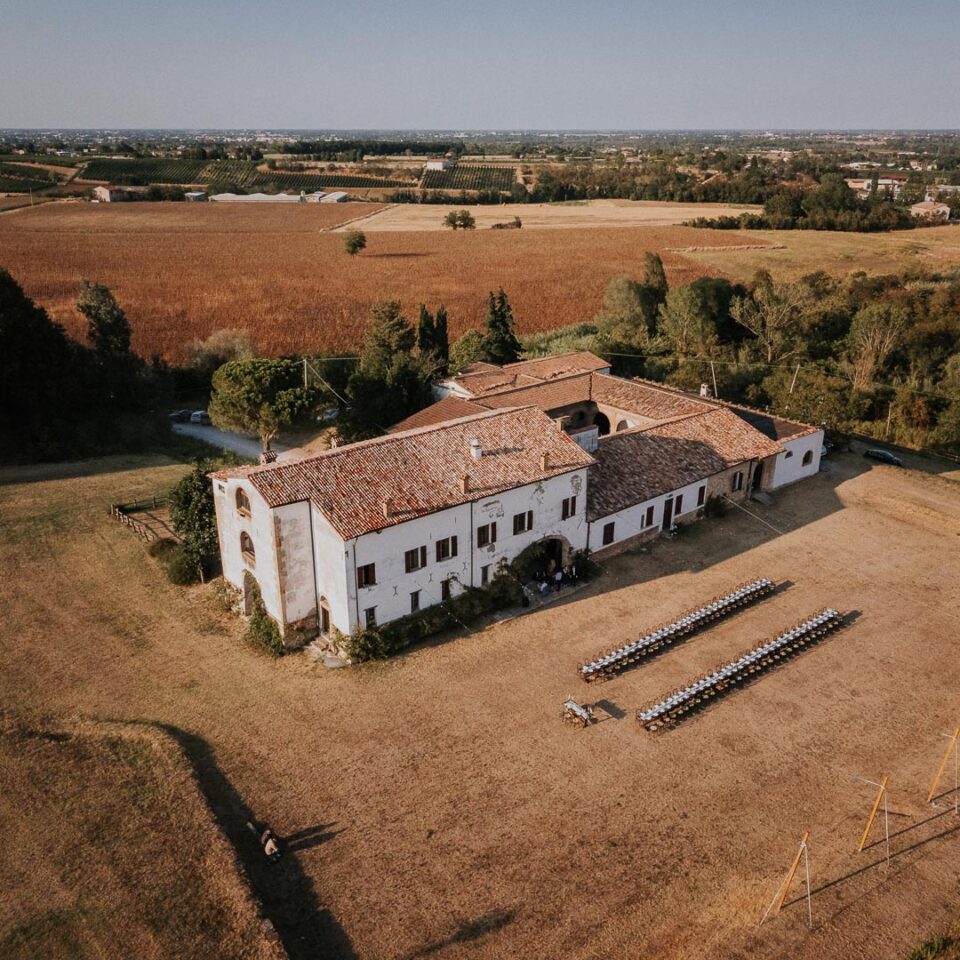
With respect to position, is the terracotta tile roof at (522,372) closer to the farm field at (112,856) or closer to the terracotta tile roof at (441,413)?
the terracotta tile roof at (441,413)

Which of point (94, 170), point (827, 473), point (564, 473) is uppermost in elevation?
point (94, 170)

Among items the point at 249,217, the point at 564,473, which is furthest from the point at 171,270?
the point at 564,473

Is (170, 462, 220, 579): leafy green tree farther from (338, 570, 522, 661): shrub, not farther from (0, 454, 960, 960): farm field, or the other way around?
(338, 570, 522, 661): shrub

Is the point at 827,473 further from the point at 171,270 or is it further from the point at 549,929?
the point at 171,270

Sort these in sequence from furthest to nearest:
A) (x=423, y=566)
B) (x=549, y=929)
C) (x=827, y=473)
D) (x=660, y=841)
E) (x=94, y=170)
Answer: (x=94, y=170) → (x=827, y=473) → (x=423, y=566) → (x=660, y=841) → (x=549, y=929)

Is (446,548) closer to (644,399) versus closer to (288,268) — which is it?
(644,399)

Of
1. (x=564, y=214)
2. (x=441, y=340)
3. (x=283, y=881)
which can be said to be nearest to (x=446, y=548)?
(x=283, y=881)

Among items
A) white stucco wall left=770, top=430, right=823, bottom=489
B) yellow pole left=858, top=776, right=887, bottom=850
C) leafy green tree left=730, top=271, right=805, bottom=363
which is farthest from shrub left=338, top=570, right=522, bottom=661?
leafy green tree left=730, top=271, right=805, bottom=363
